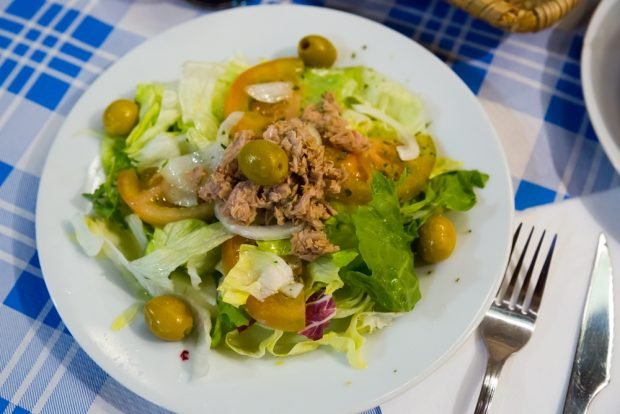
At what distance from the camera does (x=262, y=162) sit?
5.76ft

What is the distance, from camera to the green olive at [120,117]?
220 centimetres

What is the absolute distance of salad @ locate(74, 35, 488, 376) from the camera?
71.6 inches

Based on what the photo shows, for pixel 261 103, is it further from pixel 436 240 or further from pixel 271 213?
pixel 436 240

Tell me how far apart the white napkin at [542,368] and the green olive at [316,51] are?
3.66 feet

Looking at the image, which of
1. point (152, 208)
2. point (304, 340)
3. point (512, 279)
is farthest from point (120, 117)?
point (512, 279)

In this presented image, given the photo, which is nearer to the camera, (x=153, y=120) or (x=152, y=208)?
(x=152, y=208)

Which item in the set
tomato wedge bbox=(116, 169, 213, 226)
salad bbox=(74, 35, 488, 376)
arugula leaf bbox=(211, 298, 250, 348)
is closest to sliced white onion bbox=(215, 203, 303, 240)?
salad bbox=(74, 35, 488, 376)

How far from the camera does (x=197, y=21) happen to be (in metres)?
2.44

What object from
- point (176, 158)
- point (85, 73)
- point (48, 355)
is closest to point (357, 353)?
point (176, 158)

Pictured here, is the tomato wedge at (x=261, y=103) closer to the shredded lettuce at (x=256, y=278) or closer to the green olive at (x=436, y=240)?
the shredded lettuce at (x=256, y=278)

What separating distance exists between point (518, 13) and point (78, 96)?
6.15ft

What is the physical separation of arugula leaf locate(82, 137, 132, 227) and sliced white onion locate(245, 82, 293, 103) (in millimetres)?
522

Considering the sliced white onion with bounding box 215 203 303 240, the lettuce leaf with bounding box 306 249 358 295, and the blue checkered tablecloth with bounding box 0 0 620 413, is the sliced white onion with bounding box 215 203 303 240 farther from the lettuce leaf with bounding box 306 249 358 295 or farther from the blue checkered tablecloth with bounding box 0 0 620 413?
the blue checkered tablecloth with bounding box 0 0 620 413

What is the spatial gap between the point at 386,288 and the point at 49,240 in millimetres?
1132
